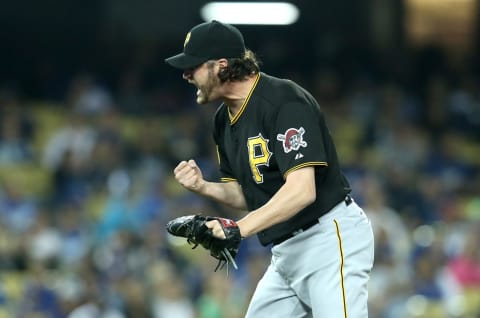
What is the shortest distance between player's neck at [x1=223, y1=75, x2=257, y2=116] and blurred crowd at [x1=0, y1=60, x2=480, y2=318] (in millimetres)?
4068

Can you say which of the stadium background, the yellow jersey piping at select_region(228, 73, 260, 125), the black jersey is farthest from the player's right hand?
the stadium background

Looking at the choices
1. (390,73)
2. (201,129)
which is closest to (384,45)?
(390,73)

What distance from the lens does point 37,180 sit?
36.8 ft

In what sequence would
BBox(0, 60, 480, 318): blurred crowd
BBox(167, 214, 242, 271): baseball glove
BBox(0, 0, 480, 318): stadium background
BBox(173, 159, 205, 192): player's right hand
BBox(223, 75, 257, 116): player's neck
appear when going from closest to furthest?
BBox(167, 214, 242, 271): baseball glove
BBox(223, 75, 257, 116): player's neck
BBox(173, 159, 205, 192): player's right hand
BBox(0, 60, 480, 318): blurred crowd
BBox(0, 0, 480, 318): stadium background

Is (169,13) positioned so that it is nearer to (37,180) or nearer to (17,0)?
(17,0)

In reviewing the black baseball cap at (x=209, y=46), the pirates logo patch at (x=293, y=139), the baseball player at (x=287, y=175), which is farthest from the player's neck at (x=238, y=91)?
the pirates logo patch at (x=293, y=139)

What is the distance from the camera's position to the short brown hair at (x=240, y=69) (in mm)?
4199

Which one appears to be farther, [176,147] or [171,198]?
[176,147]

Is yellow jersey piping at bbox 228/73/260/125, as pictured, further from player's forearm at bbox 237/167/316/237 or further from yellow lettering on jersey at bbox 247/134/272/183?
player's forearm at bbox 237/167/316/237

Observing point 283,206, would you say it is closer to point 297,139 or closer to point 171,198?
point 297,139

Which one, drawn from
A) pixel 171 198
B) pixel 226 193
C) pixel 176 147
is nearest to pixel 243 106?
pixel 226 193

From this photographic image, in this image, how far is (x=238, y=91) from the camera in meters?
4.27

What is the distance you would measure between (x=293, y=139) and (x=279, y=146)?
0.07 meters

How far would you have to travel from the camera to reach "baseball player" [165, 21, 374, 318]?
4.07 m
